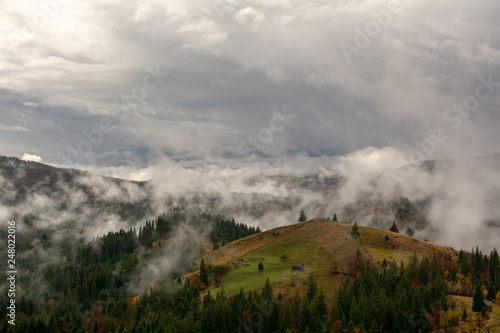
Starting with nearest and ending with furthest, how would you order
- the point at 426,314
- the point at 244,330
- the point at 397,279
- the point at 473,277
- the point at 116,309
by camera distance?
the point at 426,314 < the point at 244,330 < the point at 397,279 < the point at 473,277 < the point at 116,309

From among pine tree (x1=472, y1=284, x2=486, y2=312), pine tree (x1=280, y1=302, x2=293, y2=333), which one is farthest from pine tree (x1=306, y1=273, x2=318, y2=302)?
pine tree (x1=472, y1=284, x2=486, y2=312)

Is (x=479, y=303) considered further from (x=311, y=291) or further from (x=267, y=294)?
(x=267, y=294)

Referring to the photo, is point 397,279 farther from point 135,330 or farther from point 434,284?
point 135,330

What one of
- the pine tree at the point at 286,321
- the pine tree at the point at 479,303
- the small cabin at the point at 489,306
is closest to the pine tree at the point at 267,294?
the pine tree at the point at 286,321

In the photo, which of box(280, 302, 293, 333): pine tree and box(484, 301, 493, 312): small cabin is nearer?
box(484, 301, 493, 312): small cabin

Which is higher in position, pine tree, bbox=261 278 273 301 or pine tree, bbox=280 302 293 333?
pine tree, bbox=261 278 273 301

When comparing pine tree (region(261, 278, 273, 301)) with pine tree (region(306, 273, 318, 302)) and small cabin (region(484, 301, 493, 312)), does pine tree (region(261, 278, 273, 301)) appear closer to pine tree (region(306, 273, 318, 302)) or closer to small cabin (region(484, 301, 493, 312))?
pine tree (region(306, 273, 318, 302))

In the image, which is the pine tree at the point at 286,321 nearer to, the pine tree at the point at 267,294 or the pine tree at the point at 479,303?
the pine tree at the point at 267,294

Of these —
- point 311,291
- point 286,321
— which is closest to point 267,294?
point 311,291

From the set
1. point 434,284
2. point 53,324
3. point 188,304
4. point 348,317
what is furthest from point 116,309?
point 434,284

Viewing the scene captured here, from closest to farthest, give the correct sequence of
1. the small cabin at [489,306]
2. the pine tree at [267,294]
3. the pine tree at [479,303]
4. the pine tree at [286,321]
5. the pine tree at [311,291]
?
the pine tree at [479,303], the small cabin at [489,306], the pine tree at [286,321], the pine tree at [311,291], the pine tree at [267,294]

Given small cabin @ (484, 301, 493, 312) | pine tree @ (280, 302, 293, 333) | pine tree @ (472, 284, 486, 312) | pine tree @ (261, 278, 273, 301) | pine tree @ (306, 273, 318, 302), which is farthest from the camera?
pine tree @ (261, 278, 273, 301)

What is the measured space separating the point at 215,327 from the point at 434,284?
85.2m

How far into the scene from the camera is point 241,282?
189250 millimetres
